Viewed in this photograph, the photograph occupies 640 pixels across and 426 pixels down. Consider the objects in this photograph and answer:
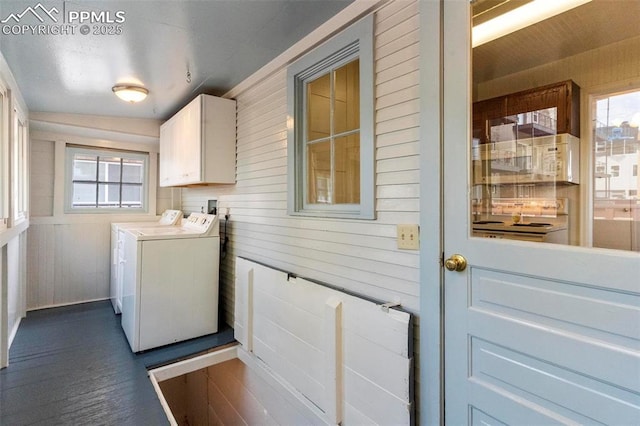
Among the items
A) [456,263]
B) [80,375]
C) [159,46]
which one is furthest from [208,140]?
[456,263]

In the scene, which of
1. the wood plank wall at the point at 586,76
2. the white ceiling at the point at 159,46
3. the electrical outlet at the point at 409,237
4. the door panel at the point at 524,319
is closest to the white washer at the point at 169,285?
the white ceiling at the point at 159,46

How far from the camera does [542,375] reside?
109cm

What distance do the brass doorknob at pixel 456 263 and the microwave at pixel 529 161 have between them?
1.04 feet

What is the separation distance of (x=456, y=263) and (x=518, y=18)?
0.96 meters

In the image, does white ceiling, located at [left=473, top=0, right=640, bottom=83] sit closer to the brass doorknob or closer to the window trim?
the window trim

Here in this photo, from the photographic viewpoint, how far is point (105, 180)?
4.17 metres

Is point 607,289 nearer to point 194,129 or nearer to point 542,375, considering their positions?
point 542,375

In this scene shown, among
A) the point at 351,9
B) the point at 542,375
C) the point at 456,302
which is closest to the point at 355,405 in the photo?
the point at 456,302

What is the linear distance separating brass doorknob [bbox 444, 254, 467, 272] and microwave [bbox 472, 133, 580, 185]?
1.04ft

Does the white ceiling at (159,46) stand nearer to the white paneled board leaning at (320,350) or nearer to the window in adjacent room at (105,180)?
the window in adjacent room at (105,180)

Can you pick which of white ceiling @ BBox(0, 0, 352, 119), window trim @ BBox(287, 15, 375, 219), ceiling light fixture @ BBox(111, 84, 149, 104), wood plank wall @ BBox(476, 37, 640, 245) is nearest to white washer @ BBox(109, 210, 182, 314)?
ceiling light fixture @ BBox(111, 84, 149, 104)

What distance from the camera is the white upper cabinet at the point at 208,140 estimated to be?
9.46 ft

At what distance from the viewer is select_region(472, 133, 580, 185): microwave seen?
1.08 metres

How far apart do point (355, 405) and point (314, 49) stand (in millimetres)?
2078
